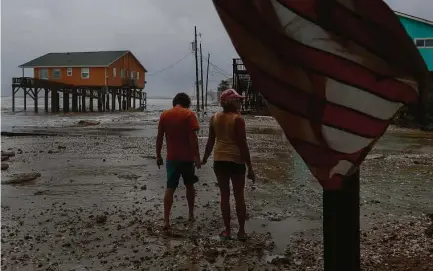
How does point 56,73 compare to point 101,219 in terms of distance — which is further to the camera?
point 56,73

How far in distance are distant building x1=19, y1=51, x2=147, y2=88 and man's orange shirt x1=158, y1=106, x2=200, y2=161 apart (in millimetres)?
49990

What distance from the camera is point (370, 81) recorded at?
3.91 feet

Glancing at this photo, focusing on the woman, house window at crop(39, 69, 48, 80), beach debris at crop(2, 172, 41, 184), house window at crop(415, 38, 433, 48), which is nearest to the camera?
Result: the woman

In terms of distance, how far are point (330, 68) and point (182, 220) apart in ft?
16.2

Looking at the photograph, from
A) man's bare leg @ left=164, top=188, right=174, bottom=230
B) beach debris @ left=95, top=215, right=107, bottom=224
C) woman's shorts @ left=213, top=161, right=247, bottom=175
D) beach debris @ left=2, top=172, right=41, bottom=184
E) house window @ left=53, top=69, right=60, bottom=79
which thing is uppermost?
house window @ left=53, top=69, right=60, bottom=79

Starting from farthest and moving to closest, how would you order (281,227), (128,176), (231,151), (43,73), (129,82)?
1. (129,82)
2. (43,73)
3. (128,176)
4. (281,227)
5. (231,151)

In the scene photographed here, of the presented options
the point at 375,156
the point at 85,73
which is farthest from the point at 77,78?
the point at 375,156

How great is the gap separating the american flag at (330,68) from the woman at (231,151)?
3593mm

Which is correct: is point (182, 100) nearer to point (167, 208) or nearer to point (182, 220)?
point (167, 208)

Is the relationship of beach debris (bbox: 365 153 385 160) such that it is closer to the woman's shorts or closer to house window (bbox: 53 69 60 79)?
the woman's shorts

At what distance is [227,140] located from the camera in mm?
4973

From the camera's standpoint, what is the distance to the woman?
491cm

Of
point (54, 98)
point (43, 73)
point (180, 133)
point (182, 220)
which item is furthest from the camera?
point (43, 73)

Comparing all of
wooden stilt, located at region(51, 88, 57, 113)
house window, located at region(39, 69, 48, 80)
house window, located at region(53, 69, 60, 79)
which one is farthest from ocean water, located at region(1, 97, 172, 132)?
house window, located at region(39, 69, 48, 80)
